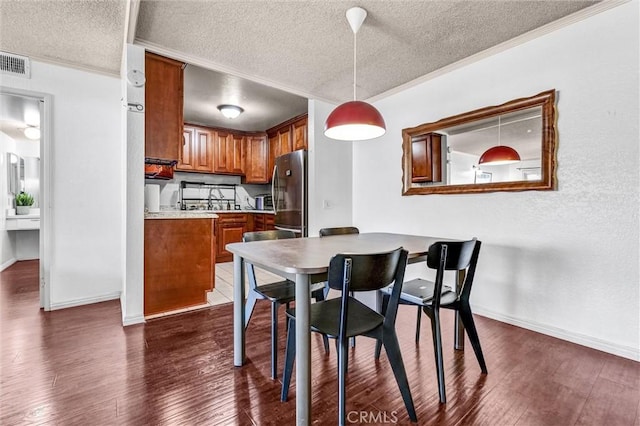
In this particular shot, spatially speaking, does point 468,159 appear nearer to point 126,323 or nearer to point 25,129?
point 126,323

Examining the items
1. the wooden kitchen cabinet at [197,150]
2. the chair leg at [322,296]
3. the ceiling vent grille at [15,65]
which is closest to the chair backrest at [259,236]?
the chair leg at [322,296]

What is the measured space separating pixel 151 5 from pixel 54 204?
2.07 meters

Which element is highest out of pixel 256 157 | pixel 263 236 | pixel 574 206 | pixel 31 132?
pixel 31 132

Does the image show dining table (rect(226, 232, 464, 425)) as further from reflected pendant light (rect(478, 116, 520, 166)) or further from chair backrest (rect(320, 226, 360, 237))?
reflected pendant light (rect(478, 116, 520, 166))

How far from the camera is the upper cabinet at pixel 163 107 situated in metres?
2.61

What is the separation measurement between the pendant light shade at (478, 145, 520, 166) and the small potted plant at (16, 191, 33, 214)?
7.18m

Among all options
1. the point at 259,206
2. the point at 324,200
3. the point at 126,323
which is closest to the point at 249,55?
the point at 324,200

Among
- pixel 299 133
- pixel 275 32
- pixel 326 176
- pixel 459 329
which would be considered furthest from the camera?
pixel 299 133

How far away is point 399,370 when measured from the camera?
→ 1.38 meters

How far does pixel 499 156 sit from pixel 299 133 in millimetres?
2822

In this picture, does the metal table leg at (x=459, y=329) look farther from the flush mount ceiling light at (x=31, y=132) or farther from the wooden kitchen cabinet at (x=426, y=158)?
the flush mount ceiling light at (x=31, y=132)

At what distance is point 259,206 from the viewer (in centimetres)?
556

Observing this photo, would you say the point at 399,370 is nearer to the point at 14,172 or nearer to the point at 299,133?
the point at 299,133

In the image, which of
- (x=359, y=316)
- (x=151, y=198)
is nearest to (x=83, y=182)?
(x=151, y=198)
